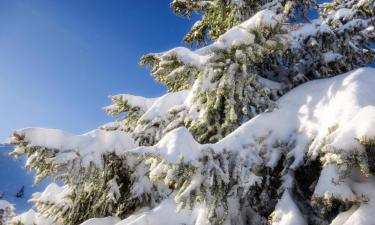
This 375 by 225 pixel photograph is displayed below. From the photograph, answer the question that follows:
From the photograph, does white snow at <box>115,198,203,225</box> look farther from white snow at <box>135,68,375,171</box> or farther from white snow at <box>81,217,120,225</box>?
white snow at <box>135,68,375,171</box>

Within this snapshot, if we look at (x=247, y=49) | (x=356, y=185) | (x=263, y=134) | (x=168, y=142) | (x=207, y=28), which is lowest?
(x=356, y=185)

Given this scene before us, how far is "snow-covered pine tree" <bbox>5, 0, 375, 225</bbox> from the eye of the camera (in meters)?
3.16

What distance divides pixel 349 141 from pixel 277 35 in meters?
1.90

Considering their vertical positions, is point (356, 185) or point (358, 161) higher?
point (358, 161)

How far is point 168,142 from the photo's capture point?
10.8ft

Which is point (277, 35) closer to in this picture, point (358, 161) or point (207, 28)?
point (358, 161)

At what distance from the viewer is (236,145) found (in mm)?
3773

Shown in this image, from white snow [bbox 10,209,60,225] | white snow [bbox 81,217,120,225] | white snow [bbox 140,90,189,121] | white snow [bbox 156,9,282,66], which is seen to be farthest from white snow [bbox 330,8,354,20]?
white snow [bbox 10,209,60,225]

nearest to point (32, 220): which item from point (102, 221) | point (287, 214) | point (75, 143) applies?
point (102, 221)

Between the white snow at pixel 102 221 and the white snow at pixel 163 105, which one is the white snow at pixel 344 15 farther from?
the white snow at pixel 102 221

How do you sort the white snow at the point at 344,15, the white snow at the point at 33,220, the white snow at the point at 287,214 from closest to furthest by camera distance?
the white snow at the point at 287,214 < the white snow at the point at 33,220 < the white snow at the point at 344,15

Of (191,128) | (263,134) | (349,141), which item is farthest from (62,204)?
(349,141)

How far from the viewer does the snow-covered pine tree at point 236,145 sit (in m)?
3.16

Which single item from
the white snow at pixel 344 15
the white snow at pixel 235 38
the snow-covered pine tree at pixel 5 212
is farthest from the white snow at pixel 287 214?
the snow-covered pine tree at pixel 5 212
